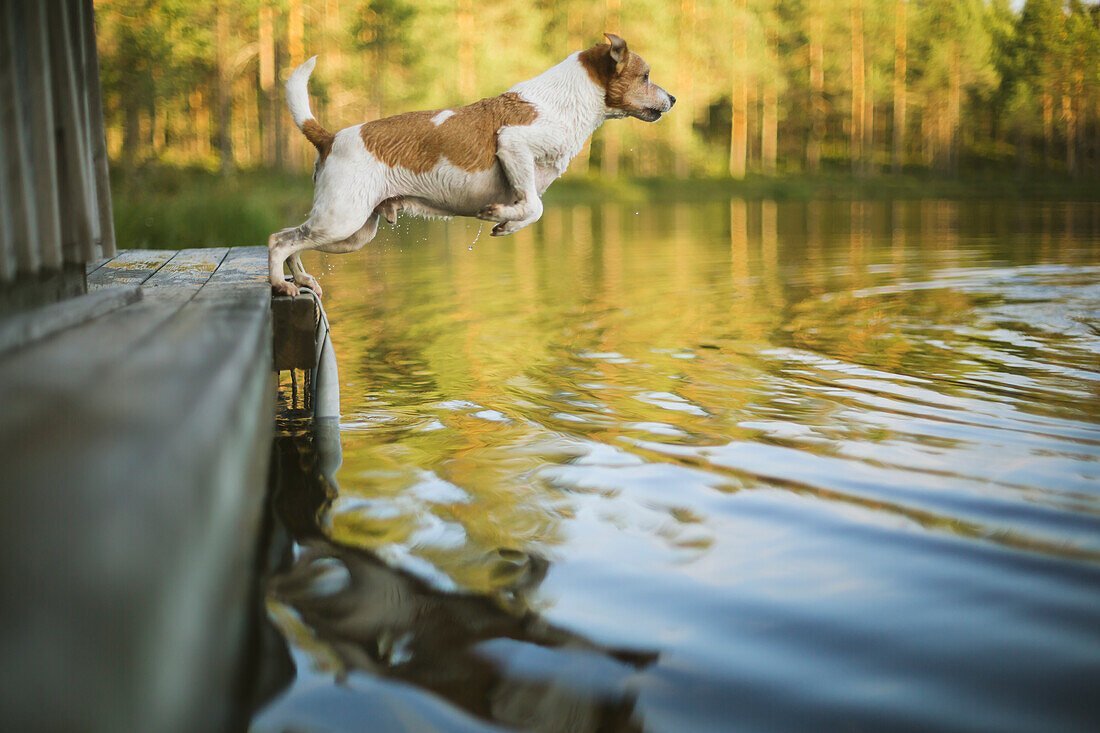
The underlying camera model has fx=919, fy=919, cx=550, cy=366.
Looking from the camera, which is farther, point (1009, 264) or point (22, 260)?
point (1009, 264)

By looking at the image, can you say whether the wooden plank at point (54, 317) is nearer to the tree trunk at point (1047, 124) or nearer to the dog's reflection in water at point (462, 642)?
the dog's reflection in water at point (462, 642)

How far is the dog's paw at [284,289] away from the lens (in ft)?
14.5

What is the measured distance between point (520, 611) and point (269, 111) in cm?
3520

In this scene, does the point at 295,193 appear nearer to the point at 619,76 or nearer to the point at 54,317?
the point at 619,76

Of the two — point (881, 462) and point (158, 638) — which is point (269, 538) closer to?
point (158, 638)

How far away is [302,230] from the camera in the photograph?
458 centimetres

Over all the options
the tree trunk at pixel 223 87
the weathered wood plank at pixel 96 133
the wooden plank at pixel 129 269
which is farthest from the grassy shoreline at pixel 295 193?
the weathered wood plank at pixel 96 133

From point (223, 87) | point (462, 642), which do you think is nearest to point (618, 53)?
point (462, 642)

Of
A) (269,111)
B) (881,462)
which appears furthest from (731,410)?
(269,111)

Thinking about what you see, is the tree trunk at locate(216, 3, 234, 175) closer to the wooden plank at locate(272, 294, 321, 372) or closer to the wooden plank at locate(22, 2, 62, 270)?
the wooden plank at locate(272, 294, 321, 372)

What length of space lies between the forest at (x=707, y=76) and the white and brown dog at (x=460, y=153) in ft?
76.9

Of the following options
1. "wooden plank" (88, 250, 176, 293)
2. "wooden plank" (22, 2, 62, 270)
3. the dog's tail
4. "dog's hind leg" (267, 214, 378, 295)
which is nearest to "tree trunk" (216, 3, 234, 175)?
"wooden plank" (88, 250, 176, 293)

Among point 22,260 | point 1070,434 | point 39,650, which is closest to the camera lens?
point 39,650

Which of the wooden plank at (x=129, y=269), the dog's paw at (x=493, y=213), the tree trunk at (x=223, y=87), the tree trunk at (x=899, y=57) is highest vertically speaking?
the tree trunk at (x=899, y=57)
